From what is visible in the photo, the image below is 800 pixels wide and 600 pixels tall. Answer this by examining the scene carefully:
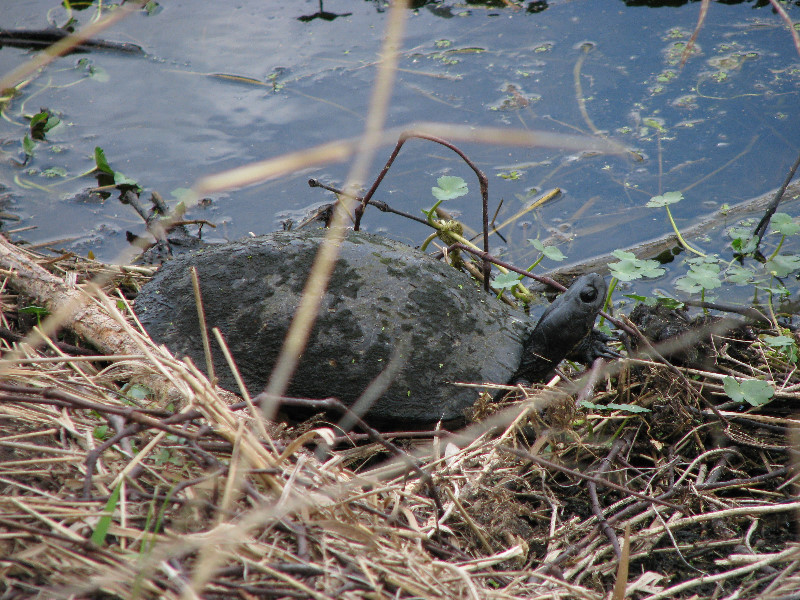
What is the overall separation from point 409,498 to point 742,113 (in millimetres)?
3783

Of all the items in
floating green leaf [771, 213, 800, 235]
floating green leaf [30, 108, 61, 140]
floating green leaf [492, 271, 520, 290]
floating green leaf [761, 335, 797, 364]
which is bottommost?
floating green leaf [761, 335, 797, 364]

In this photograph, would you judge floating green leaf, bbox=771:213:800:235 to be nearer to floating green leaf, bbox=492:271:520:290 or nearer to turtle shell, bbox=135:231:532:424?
floating green leaf, bbox=492:271:520:290

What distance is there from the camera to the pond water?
12.8 feet

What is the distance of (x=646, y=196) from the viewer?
3.89m

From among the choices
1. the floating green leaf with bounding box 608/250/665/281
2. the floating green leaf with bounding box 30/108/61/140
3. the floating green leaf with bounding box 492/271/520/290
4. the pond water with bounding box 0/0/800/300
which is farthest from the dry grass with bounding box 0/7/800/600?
the floating green leaf with bounding box 30/108/61/140

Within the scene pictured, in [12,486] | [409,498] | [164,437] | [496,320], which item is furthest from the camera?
[496,320]

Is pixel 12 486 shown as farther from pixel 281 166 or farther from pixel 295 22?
pixel 295 22

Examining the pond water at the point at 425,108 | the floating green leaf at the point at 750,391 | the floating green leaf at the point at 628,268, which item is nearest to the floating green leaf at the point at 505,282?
the floating green leaf at the point at 628,268

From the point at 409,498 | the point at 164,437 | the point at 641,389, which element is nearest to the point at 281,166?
the point at 164,437

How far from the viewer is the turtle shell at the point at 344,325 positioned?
2.41 metres

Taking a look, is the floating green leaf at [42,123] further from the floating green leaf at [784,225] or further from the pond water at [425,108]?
the floating green leaf at [784,225]

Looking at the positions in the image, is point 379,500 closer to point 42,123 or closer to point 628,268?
point 628,268

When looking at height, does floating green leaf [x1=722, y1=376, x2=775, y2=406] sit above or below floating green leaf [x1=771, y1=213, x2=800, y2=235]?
below

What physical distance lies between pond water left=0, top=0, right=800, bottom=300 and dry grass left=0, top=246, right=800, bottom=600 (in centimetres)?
164
